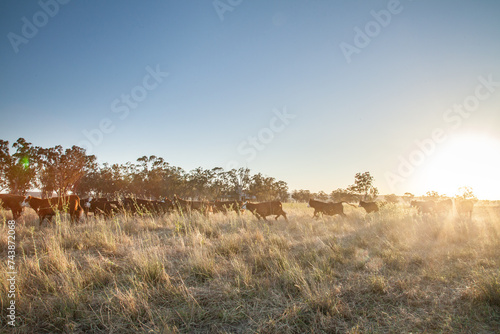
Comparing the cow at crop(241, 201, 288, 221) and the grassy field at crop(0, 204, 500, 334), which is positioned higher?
the cow at crop(241, 201, 288, 221)

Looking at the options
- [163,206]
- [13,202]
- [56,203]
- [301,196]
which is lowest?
[301,196]

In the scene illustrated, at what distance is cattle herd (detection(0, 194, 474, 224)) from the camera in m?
8.87

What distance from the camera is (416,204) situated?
16.5 m

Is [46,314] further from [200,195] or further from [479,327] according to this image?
[200,195]

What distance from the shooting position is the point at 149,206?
11.9 meters

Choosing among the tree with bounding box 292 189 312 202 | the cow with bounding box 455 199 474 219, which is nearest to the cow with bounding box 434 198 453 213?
the cow with bounding box 455 199 474 219

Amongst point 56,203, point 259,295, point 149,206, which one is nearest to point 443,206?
point 259,295

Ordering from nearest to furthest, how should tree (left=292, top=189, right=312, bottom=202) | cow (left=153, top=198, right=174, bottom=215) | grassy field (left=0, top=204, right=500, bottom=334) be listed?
grassy field (left=0, top=204, right=500, bottom=334) → cow (left=153, top=198, right=174, bottom=215) → tree (left=292, top=189, right=312, bottom=202)

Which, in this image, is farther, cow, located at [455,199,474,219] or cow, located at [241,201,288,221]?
cow, located at [455,199,474,219]

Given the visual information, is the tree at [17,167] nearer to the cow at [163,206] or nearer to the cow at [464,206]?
the cow at [163,206]

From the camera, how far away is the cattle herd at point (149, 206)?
8867 mm

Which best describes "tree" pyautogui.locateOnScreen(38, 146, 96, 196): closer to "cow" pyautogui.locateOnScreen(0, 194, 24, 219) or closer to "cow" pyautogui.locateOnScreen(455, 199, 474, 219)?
"cow" pyautogui.locateOnScreen(0, 194, 24, 219)

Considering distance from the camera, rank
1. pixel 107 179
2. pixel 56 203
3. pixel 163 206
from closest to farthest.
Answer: pixel 56 203 → pixel 163 206 → pixel 107 179

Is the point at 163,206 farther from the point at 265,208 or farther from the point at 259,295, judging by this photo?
the point at 259,295
